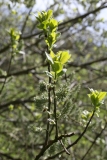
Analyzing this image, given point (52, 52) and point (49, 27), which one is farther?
point (49, 27)

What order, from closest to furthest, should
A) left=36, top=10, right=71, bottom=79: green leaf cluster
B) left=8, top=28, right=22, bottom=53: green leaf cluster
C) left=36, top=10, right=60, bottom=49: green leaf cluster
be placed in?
left=36, top=10, right=71, bottom=79: green leaf cluster → left=36, top=10, right=60, bottom=49: green leaf cluster → left=8, top=28, right=22, bottom=53: green leaf cluster

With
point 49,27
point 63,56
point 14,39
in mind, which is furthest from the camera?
point 14,39

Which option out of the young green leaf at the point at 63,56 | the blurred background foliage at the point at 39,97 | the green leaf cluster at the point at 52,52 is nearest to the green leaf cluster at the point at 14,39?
the blurred background foliage at the point at 39,97

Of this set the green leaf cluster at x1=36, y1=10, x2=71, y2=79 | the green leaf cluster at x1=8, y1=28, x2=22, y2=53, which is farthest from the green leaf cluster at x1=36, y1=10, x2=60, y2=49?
the green leaf cluster at x1=8, y1=28, x2=22, y2=53

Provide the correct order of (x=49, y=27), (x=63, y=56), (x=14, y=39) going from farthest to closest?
(x=14, y=39) → (x=49, y=27) → (x=63, y=56)

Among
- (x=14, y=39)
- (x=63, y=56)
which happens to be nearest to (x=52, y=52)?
(x=63, y=56)

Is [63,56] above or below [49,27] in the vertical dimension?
below

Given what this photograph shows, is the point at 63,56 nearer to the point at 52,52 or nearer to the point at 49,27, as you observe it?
the point at 52,52

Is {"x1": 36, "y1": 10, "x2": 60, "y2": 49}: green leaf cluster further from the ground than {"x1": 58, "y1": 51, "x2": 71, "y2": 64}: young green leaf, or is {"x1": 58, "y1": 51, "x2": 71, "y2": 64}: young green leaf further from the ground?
{"x1": 36, "y1": 10, "x2": 60, "y2": 49}: green leaf cluster

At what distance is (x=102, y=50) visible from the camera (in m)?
4.95

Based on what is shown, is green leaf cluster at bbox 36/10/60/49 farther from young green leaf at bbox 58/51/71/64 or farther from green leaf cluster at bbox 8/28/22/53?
green leaf cluster at bbox 8/28/22/53

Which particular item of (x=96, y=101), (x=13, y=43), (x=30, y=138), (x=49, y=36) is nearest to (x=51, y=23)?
(x=49, y=36)

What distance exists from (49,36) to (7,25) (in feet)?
13.9

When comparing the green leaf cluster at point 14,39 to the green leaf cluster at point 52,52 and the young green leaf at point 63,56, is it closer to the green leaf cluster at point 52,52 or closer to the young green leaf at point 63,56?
the green leaf cluster at point 52,52
